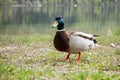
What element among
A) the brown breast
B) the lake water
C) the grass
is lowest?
the lake water

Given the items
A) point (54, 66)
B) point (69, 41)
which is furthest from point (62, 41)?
point (54, 66)

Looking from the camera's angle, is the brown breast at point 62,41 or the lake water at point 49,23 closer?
the brown breast at point 62,41

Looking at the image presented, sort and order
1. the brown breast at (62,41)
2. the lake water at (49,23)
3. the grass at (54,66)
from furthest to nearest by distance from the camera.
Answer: the lake water at (49,23)
the brown breast at (62,41)
the grass at (54,66)

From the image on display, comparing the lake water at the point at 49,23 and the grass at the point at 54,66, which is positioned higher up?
the grass at the point at 54,66

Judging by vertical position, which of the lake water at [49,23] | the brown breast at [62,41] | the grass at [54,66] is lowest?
the lake water at [49,23]

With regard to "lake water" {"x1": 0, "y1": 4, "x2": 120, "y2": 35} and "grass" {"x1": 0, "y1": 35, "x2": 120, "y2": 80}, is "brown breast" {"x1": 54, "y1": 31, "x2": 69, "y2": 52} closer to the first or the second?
"grass" {"x1": 0, "y1": 35, "x2": 120, "y2": 80}

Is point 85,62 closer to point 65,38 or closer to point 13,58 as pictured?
point 65,38

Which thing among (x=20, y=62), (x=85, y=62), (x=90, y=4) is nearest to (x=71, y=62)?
(x=85, y=62)

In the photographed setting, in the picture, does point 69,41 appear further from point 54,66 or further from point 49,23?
point 49,23

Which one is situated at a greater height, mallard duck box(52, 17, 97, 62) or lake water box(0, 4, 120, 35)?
mallard duck box(52, 17, 97, 62)

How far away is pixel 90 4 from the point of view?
17175 cm

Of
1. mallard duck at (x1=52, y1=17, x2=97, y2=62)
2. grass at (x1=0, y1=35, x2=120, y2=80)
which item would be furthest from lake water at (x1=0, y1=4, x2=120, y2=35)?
mallard duck at (x1=52, y1=17, x2=97, y2=62)

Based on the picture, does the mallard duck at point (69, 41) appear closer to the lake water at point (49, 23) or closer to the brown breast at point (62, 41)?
the brown breast at point (62, 41)

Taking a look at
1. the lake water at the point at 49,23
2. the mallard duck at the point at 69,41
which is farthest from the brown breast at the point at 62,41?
the lake water at the point at 49,23
